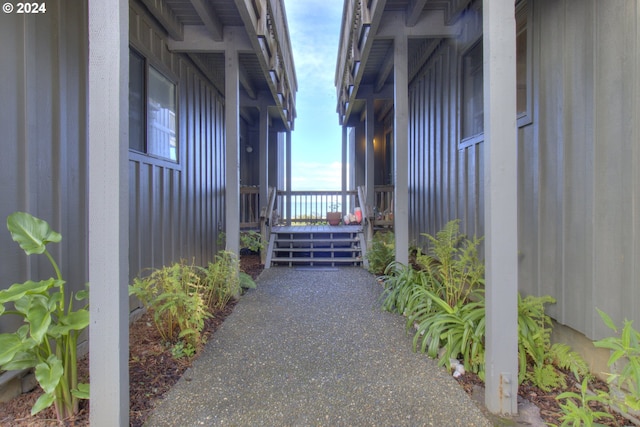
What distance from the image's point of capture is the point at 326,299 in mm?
4016

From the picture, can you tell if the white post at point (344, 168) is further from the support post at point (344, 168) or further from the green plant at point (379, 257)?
the green plant at point (379, 257)

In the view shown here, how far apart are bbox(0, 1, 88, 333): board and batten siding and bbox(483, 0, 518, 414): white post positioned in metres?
2.87

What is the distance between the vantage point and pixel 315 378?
2.21 meters

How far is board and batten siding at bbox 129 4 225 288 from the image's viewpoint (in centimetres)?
350

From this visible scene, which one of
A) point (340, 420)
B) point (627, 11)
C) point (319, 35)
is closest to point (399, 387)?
point (340, 420)

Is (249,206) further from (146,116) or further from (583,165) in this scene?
(583,165)

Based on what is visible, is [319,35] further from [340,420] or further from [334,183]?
[340,420]

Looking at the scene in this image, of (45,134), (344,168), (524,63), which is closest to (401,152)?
(524,63)

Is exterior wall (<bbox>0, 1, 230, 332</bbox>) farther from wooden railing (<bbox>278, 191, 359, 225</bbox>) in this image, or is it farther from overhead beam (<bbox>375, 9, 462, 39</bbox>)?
wooden railing (<bbox>278, 191, 359, 225</bbox>)

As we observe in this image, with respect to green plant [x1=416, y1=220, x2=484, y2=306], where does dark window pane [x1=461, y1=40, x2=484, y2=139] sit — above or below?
above

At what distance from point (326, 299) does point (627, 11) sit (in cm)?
353

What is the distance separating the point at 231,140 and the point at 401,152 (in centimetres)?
228

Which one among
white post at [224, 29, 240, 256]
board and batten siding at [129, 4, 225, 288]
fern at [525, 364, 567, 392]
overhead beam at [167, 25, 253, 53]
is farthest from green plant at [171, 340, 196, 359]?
overhead beam at [167, 25, 253, 53]

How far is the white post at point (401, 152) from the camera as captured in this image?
430 cm
